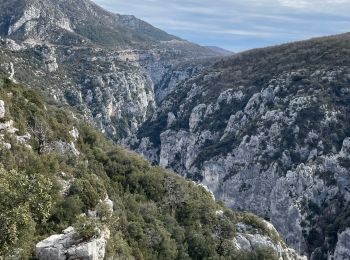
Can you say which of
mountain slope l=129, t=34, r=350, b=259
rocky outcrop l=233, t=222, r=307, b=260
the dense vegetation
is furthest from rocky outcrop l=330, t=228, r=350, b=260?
the dense vegetation

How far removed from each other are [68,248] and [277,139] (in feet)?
327

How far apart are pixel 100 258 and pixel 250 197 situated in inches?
3454

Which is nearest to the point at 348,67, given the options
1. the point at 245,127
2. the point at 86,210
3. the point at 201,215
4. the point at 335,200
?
the point at 245,127

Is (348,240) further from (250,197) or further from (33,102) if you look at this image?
(33,102)

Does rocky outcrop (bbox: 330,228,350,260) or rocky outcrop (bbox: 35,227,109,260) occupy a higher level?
rocky outcrop (bbox: 35,227,109,260)

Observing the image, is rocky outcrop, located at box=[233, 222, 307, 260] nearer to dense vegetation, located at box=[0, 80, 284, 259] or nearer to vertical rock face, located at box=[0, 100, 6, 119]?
dense vegetation, located at box=[0, 80, 284, 259]

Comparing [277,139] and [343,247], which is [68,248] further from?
[277,139]

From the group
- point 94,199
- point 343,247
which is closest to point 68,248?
point 94,199

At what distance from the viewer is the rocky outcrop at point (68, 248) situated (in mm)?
37531

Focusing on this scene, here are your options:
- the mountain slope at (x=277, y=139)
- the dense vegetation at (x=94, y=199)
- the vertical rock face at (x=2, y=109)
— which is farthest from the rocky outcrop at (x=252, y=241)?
the mountain slope at (x=277, y=139)

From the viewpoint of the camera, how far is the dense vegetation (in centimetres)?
3778

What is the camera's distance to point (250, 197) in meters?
124

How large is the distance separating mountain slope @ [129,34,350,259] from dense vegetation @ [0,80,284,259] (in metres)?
41.9

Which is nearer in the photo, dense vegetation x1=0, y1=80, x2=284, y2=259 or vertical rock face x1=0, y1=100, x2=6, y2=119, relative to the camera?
dense vegetation x1=0, y1=80, x2=284, y2=259
